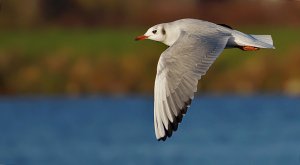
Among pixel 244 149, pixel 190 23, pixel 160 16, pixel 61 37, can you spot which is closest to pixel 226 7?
pixel 160 16

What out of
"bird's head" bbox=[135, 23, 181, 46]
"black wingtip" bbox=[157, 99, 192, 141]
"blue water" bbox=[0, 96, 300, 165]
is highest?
"bird's head" bbox=[135, 23, 181, 46]

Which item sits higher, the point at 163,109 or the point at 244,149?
the point at 163,109

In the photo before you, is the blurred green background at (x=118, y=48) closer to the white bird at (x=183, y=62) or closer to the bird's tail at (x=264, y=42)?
the bird's tail at (x=264, y=42)

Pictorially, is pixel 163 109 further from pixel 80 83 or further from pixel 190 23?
pixel 80 83

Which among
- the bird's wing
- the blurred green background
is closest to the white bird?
the bird's wing

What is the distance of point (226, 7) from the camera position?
16125 mm

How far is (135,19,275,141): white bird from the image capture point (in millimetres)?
5957

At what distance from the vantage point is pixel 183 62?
245 inches

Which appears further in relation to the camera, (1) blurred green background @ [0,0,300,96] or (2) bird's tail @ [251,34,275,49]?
(1) blurred green background @ [0,0,300,96]

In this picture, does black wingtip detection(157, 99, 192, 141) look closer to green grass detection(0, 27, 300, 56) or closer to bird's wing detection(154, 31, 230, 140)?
bird's wing detection(154, 31, 230, 140)

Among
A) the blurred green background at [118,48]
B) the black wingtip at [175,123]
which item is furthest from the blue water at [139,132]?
the black wingtip at [175,123]

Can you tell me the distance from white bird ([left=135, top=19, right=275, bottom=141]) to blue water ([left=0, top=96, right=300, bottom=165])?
4025 mm

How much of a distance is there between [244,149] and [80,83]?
3.38 m

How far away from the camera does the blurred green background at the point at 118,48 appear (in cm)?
1421
